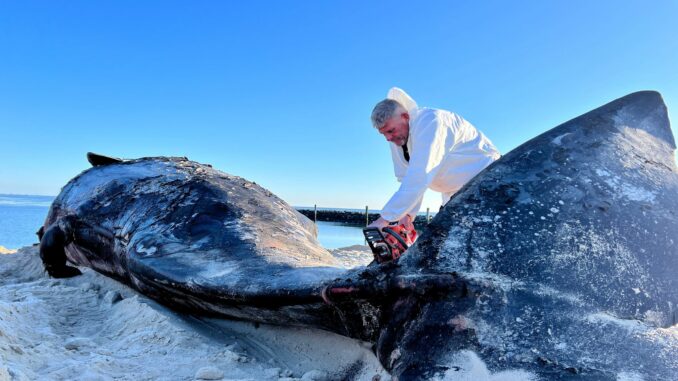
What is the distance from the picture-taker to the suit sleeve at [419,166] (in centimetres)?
331

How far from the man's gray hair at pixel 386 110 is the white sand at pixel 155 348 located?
1.69m

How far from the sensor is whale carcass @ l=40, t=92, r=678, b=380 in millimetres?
1621

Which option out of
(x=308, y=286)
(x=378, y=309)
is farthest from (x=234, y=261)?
(x=378, y=309)

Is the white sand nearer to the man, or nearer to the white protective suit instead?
the man

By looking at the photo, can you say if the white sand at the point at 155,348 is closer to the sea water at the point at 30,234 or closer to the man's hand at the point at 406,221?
the man's hand at the point at 406,221

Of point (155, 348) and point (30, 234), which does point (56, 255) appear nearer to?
point (155, 348)

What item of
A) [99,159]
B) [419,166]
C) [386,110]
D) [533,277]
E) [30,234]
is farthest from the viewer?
[30,234]

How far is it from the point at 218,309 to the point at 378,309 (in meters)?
1.31

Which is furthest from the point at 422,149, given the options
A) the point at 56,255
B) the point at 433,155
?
the point at 56,255

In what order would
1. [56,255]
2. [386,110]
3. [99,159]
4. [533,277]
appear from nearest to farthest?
[533,277]
[386,110]
[56,255]
[99,159]

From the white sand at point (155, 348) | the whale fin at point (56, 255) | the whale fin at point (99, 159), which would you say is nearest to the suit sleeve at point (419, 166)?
the white sand at point (155, 348)

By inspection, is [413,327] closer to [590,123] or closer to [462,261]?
[462,261]

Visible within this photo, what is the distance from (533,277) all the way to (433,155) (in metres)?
1.72

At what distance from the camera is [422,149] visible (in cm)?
341
